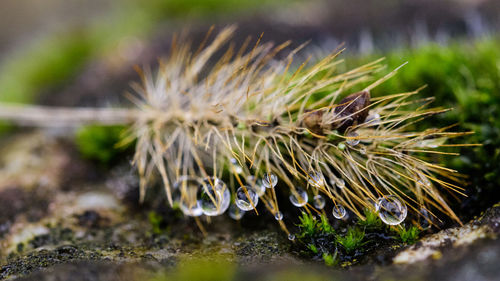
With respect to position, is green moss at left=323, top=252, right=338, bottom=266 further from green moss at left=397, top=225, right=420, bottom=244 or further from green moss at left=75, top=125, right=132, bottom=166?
green moss at left=75, top=125, right=132, bottom=166

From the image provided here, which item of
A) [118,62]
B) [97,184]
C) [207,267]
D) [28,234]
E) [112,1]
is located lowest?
[207,267]

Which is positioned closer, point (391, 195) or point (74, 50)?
point (391, 195)

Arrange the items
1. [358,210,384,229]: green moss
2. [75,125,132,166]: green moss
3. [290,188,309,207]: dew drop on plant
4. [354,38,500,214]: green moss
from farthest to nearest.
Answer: [75,125,132,166]: green moss, [354,38,500,214]: green moss, [290,188,309,207]: dew drop on plant, [358,210,384,229]: green moss

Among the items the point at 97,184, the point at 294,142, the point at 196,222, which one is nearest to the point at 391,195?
the point at 294,142

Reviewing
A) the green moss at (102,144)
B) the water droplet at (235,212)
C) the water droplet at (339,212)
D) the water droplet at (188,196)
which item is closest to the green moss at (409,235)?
the water droplet at (339,212)

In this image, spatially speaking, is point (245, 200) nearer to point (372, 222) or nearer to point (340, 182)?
point (340, 182)

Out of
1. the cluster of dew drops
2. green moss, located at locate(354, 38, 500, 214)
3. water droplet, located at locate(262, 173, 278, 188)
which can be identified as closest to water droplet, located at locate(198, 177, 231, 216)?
the cluster of dew drops

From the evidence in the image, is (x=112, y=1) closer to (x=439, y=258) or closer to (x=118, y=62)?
(x=118, y=62)
